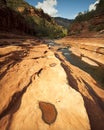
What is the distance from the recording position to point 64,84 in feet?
22.9

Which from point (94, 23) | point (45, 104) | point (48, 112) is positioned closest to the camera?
point (48, 112)

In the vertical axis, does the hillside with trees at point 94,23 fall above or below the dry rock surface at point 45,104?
below

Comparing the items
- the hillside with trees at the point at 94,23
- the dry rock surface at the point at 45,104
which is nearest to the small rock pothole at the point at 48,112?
the dry rock surface at the point at 45,104

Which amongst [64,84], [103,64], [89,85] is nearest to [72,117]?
[64,84]

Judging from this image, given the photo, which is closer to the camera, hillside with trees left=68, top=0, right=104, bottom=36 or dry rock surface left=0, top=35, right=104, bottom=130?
dry rock surface left=0, top=35, right=104, bottom=130

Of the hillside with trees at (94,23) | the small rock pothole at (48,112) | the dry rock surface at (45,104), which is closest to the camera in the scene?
the dry rock surface at (45,104)

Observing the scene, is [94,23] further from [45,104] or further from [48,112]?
[48,112]

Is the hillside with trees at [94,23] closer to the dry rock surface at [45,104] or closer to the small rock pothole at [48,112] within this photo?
the dry rock surface at [45,104]

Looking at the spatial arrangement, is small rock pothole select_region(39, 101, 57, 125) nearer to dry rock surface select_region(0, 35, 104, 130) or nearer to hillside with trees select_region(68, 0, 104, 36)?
dry rock surface select_region(0, 35, 104, 130)

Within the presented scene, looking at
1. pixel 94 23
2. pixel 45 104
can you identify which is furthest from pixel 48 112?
pixel 94 23

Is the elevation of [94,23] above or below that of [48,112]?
below

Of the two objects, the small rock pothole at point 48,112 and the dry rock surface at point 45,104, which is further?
the small rock pothole at point 48,112

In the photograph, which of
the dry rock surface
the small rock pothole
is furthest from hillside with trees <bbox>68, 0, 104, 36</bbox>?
the small rock pothole

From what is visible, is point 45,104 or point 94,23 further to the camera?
point 94,23
